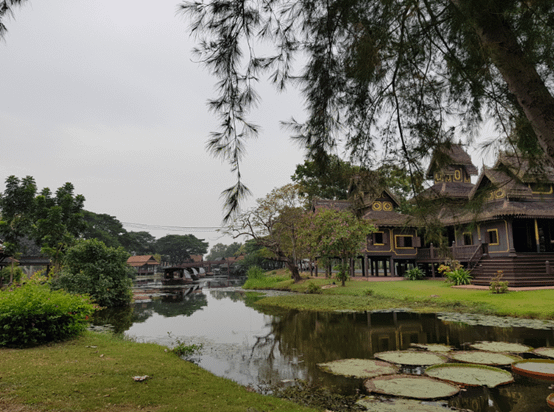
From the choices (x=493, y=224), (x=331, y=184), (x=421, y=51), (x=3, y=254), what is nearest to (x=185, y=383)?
(x=331, y=184)

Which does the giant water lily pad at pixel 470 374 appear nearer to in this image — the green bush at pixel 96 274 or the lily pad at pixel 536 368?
the lily pad at pixel 536 368

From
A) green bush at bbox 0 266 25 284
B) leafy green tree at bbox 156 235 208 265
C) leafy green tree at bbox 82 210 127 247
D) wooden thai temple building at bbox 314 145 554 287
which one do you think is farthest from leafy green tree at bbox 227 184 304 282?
leafy green tree at bbox 156 235 208 265

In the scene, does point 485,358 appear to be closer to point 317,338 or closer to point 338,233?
point 317,338

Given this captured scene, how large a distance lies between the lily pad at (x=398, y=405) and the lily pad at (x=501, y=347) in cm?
335

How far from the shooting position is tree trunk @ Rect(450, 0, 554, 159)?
2662 mm

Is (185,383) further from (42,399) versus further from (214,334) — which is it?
(214,334)

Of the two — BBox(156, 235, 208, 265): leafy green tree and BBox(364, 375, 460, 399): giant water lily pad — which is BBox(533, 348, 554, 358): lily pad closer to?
BBox(364, 375, 460, 399): giant water lily pad

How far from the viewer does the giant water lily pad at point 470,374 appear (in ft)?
17.1

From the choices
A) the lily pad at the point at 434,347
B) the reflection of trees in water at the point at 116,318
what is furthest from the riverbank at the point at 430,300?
the reflection of trees in water at the point at 116,318

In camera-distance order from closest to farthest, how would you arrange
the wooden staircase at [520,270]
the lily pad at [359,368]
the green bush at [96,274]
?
the lily pad at [359,368] → the green bush at [96,274] → the wooden staircase at [520,270]

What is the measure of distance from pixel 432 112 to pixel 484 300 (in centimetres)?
1105

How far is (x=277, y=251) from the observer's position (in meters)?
26.0

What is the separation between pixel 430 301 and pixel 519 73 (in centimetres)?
1319

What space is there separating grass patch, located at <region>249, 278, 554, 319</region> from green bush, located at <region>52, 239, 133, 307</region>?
6.88 meters
